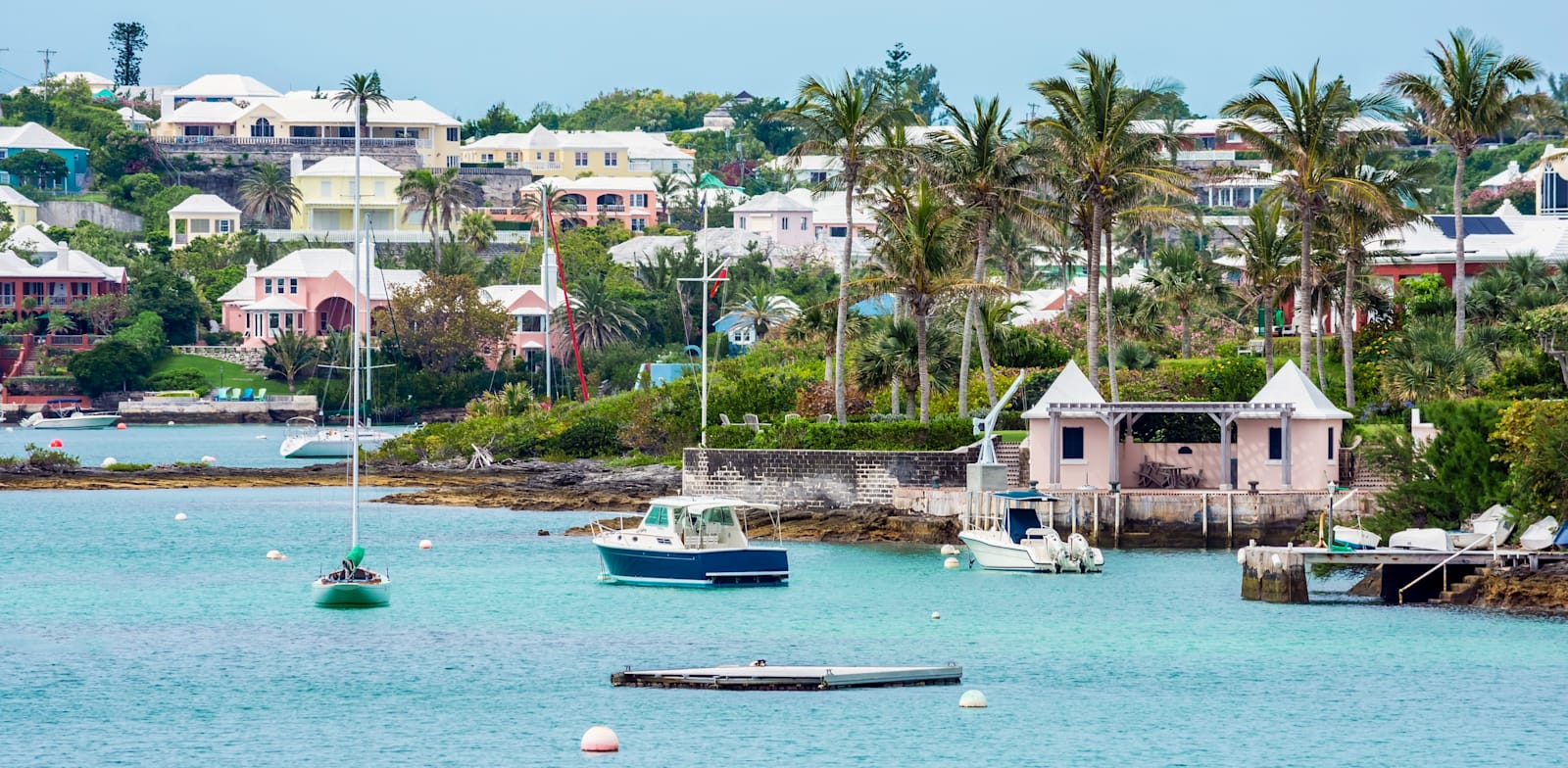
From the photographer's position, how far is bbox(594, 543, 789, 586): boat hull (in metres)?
49.3

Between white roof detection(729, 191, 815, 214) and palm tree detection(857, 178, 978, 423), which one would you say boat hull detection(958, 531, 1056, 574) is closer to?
palm tree detection(857, 178, 978, 423)

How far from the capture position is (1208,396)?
6700 cm

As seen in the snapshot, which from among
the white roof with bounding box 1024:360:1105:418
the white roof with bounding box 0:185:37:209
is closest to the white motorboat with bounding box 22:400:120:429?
the white roof with bounding box 0:185:37:209

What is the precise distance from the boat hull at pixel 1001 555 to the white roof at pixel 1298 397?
26.8ft

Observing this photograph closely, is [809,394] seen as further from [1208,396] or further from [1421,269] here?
[1421,269]

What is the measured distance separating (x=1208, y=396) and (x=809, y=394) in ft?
40.9

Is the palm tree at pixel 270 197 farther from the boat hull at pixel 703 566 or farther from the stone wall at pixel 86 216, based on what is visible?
the boat hull at pixel 703 566

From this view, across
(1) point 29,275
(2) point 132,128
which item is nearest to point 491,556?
(1) point 29,275

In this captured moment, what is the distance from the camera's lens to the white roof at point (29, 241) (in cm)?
15238

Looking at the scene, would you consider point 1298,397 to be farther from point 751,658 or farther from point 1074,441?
point 751,658

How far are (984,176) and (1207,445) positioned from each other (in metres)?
9.36

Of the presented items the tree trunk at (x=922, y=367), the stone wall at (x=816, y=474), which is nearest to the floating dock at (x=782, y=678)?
the stone wall at (x=816, y=474)

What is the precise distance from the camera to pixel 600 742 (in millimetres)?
31391

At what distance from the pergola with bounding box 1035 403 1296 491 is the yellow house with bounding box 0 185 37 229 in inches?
4965
